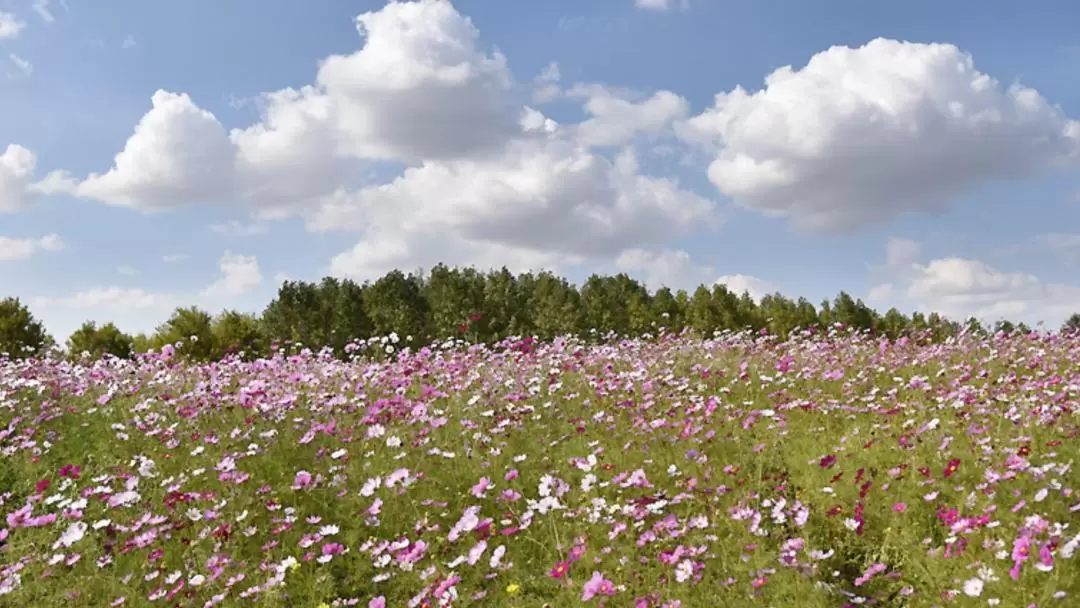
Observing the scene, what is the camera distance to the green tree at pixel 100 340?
27.6 meters

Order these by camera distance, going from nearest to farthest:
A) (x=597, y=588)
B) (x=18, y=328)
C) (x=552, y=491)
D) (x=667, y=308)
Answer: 1. (x=597, y=588)
2. (x=552, y=491)
3. (x=18, y=328)
4. (x=667, y=308)

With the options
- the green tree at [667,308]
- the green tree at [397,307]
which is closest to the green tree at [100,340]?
the green tree at [397,307]

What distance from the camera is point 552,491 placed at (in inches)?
223

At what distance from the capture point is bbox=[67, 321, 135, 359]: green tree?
90.6 ft

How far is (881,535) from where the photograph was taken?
563cm

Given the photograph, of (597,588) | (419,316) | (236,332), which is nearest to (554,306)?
(419,316)

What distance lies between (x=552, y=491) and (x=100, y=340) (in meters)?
26.4

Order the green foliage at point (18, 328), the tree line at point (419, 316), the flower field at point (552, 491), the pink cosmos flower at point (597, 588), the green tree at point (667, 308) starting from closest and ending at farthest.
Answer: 1. the pink cosmos flower at point (597, 588)
2. the flower field at point (552, 491)
3. the green foliage at point (18, 328)
4. the tree line at point (419, 316)
5. the green tree at point (667, 308)

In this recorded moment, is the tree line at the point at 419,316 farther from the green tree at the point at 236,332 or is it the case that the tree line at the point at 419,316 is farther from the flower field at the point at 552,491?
the flower field at the point at 552,491

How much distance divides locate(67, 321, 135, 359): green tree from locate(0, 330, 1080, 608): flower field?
20.0m

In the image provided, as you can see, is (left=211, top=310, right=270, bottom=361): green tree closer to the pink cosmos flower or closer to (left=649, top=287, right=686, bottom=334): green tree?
(left=649, top=287, right=686, bottom=334): green tree

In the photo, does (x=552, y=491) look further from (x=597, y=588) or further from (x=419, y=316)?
(x=419, y=316)

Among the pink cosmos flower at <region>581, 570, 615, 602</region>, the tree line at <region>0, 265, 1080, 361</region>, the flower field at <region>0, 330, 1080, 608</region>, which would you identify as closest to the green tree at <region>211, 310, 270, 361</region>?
the tree line at <region>0, 265, 1080, 361</region>

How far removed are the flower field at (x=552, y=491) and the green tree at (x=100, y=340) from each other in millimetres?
19974
